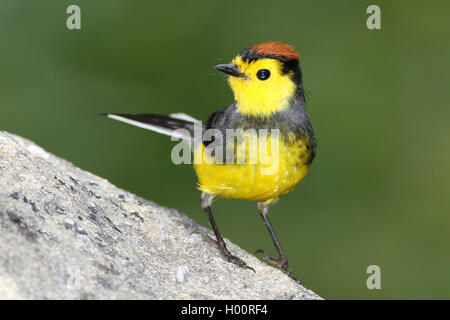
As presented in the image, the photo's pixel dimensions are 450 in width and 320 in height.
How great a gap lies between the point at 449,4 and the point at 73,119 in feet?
15.8

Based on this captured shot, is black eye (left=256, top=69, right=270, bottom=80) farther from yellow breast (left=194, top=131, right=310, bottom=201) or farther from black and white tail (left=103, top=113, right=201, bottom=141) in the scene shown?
black and white tail (left=103, top=113, right=201, bottom=141)

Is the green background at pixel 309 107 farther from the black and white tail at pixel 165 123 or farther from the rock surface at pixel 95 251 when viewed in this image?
the rock surface at pixel 95 251

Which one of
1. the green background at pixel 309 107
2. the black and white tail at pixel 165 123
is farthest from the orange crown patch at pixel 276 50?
the green background at pixel 309 107

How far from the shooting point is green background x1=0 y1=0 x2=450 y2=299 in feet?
21.6

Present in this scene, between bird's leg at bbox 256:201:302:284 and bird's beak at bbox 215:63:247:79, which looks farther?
bird's leg at bbox 256:201:302:284

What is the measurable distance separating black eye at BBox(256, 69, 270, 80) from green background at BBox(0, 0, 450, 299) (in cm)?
265

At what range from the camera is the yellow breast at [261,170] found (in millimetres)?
3992

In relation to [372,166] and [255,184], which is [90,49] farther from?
[255,184]

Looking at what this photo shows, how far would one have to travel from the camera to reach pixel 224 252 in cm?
381

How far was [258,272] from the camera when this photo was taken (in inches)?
145

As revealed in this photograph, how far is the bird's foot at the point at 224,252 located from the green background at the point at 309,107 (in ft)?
8.03

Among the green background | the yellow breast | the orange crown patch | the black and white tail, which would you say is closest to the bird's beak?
the orange crown patch
